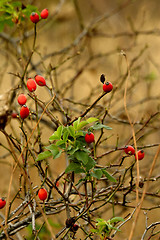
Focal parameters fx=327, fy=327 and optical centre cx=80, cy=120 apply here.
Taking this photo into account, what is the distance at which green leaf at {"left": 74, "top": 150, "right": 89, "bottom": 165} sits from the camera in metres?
0.72

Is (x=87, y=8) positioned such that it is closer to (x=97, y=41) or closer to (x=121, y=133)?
(x=97, y=41)

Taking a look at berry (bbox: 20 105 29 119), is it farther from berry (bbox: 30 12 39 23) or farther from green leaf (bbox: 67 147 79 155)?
berry (bbox: 30 12 39 23)

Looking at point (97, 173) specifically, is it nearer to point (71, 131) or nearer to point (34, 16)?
→ point (71, 131)

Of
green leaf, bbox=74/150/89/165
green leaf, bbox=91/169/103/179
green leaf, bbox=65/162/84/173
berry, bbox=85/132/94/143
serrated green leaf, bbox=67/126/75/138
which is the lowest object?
green leaf, bbox=91/169/103/179

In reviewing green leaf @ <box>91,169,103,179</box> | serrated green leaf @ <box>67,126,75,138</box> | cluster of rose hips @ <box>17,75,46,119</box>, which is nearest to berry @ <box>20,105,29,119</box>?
cluster of rose hips @ <box>17,75,46,119</box>

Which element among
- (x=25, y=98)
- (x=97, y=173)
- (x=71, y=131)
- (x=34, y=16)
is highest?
(x=34, y=16)

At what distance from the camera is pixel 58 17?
2889 mm

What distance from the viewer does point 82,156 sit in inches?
28.6

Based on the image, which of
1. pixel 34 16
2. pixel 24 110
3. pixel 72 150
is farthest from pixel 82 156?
pixel 34 16

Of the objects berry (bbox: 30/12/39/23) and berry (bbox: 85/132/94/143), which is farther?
berry (bbox: 30/12/39/23)

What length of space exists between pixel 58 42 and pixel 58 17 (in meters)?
0.23

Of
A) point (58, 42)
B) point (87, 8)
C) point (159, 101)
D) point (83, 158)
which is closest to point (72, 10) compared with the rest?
point (87, 8)

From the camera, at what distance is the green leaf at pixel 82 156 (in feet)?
2.36

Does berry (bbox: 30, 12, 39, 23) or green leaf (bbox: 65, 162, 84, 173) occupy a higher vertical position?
berry (bbox: 30, 12, 39, 23)
